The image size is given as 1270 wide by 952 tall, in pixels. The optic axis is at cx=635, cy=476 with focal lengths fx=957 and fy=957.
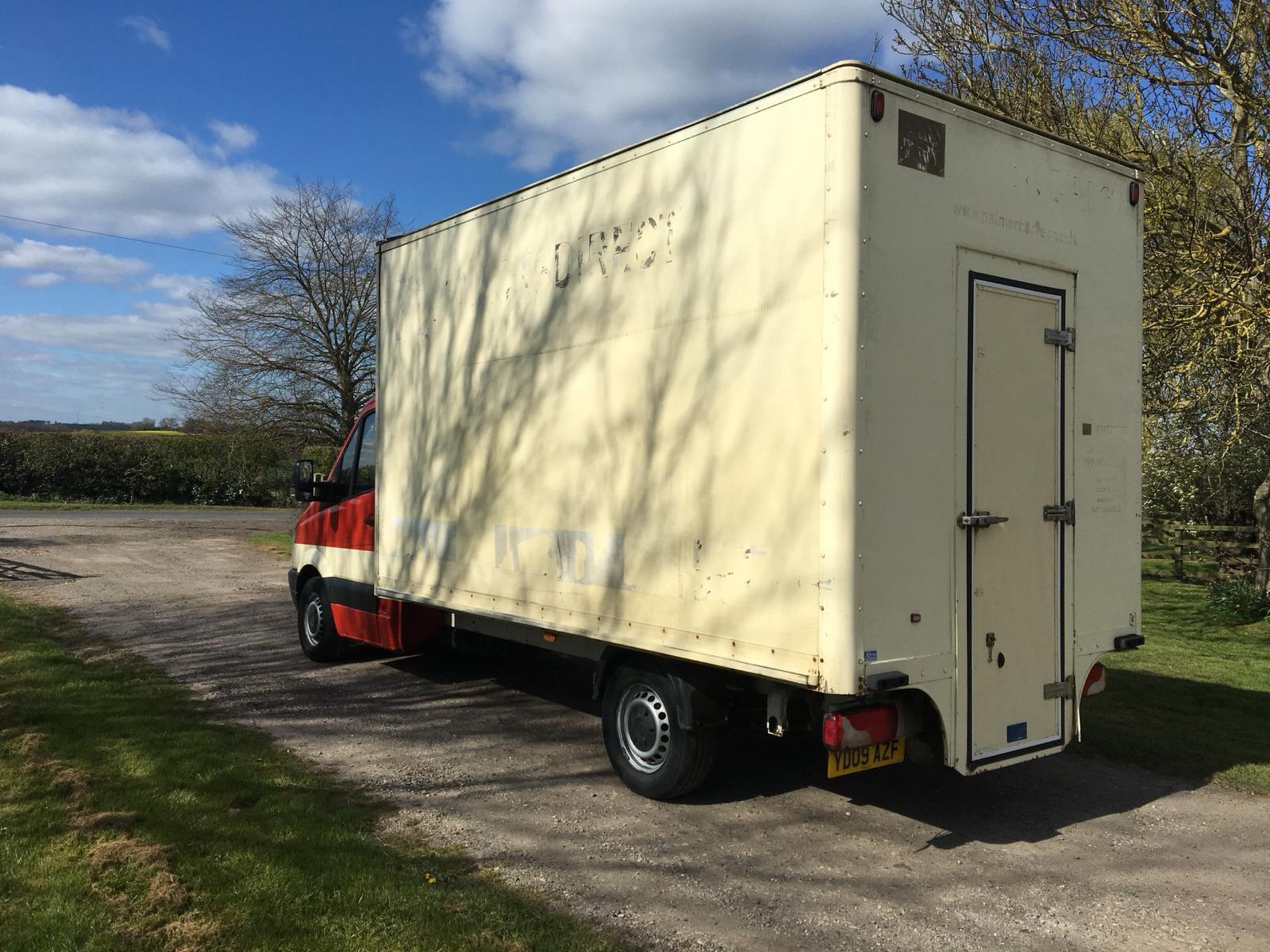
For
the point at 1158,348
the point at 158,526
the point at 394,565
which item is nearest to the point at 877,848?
the point at 394,565

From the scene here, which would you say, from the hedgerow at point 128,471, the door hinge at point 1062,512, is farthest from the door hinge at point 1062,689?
→ the hedgerow at point 128,471

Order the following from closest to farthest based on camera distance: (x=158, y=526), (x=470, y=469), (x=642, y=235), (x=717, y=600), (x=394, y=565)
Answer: (x=717, y=600), (x=642, y=235), (x=470, y=469), (x=394, y=565), (x=158, y=526)

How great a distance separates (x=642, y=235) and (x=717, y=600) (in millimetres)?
1934

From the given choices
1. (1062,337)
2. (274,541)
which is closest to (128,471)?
(274,541)

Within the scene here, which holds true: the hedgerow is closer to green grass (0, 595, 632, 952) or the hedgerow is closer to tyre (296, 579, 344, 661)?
tyre (296, 579, 344, 661)

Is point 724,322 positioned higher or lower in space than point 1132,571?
higher

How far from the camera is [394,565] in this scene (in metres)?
7.10

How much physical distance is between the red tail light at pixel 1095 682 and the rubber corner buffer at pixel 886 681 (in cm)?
150

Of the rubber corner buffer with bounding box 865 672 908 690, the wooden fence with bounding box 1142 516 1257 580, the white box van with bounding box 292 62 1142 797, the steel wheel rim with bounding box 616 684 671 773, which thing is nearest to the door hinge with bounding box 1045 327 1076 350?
the white box van with bounding box 292 62 1142 797

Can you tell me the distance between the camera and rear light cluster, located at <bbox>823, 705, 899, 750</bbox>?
4094 mm

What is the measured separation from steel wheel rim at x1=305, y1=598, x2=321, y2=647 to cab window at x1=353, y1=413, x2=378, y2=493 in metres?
1.25

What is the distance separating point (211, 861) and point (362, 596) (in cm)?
379

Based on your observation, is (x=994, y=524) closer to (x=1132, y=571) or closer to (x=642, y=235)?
(x=1132, y=571)

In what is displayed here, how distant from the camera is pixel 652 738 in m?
5.04
